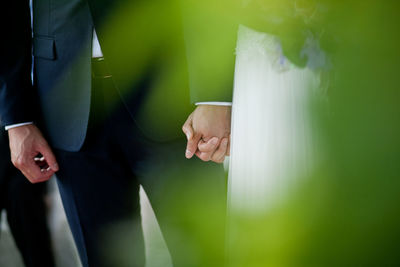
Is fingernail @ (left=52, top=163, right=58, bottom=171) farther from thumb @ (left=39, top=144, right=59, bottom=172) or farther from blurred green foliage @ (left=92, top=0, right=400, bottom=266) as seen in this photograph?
blurred green foliage @ (left=92, top=0, right=400, bottom=266)

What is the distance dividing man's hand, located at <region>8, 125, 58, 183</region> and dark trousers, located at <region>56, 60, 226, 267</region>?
0.04 m

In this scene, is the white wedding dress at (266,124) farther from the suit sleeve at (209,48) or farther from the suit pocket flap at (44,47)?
the suit pocket flap at (44,47)

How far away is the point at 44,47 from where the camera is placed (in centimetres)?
113

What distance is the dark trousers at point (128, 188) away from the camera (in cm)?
113

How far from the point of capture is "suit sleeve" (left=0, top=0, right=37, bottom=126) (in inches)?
44.6

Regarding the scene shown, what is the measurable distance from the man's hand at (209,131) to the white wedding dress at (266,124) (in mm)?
93

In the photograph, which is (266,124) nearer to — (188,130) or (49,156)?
(188,130)

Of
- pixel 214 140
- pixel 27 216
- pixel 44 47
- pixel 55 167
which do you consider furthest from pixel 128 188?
pixel 27 216

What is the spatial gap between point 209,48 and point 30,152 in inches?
25.3

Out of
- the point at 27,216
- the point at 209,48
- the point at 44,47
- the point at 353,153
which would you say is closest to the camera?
the point at 353,153

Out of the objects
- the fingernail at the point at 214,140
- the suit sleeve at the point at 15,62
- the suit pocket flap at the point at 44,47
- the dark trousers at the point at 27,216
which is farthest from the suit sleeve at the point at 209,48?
the dark trousers at the point at 27,216

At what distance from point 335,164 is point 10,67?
38.5 inches

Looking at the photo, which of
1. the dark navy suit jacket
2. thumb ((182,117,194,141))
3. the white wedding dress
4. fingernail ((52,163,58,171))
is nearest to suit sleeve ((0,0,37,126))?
the dark navy suit jacket

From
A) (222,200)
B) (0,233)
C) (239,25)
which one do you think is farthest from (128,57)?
(0,233)
